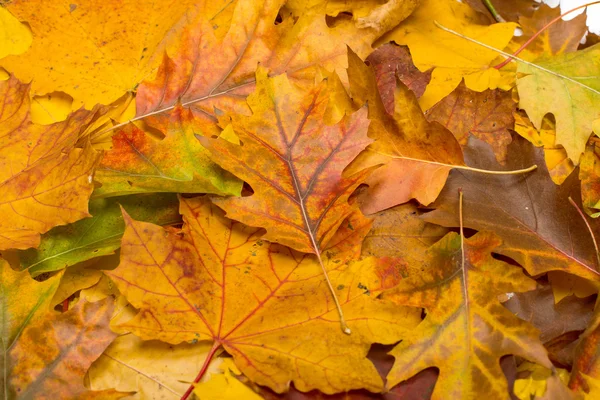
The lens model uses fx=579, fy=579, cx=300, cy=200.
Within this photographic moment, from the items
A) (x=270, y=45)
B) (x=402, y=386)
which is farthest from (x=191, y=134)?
(x=402, y=386)

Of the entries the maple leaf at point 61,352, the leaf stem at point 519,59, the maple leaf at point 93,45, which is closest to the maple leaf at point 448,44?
the leaf stem at point 519,59

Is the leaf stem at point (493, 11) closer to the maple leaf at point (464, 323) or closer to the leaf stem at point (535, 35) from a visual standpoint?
the leaf stem at point (535, 35)

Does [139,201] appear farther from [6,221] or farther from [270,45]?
[270,45]

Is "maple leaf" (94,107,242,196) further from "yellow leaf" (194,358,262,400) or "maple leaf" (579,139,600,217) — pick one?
"maple leaf" (579,139,600,217)

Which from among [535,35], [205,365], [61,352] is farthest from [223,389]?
[535,35]

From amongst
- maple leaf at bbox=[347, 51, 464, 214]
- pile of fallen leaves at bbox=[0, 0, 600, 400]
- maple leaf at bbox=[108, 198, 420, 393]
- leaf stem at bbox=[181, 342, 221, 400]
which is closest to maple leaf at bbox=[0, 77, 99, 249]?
pile of fallen leaves at bbox=[0, 0, 600, 400]
